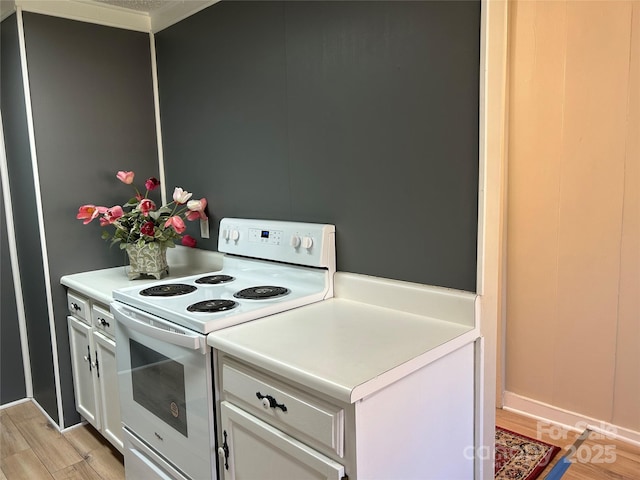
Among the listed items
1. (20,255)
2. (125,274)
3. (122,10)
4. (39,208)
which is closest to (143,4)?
(122,10)

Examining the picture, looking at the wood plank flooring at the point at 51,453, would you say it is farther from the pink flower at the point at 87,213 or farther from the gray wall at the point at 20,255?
the pink flower at the point at 87,213

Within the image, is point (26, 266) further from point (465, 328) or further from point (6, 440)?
point (465, 328)

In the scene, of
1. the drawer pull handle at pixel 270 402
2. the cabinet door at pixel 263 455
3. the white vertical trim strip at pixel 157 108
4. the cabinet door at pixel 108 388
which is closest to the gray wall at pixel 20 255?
the cabinet door at pixel 108 388

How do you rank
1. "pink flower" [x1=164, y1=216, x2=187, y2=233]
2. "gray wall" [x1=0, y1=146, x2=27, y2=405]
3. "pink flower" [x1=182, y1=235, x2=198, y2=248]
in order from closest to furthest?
"pink flower" [x1=164, y1=216, x2=187, y2=233] → "pink flower" [x1=182, y1=235, x2=198, y2=248] → "gray wall" [x1=0, y1=146, x2=27, y2=405]

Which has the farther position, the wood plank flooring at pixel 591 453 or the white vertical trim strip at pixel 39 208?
the white vertical trim strip at pixel 39 208

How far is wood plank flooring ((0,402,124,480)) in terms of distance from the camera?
7.18 ft

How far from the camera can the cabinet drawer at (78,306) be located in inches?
89.0

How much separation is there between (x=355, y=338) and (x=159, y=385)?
→ 2.52ft

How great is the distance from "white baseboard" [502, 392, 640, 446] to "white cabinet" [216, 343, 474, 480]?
1202 mm

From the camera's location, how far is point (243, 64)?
7.03 feet

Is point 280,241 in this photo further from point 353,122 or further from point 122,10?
point 122,10

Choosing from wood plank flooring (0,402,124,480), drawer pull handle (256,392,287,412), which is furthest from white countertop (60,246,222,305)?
drawer pull handle (256,392,287,412)

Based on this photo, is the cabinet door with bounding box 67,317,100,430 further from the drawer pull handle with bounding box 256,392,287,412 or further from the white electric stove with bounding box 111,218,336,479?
the drawer pull handle with bounding box 256,392,287,412

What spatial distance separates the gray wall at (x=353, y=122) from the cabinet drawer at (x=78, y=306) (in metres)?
0.75
